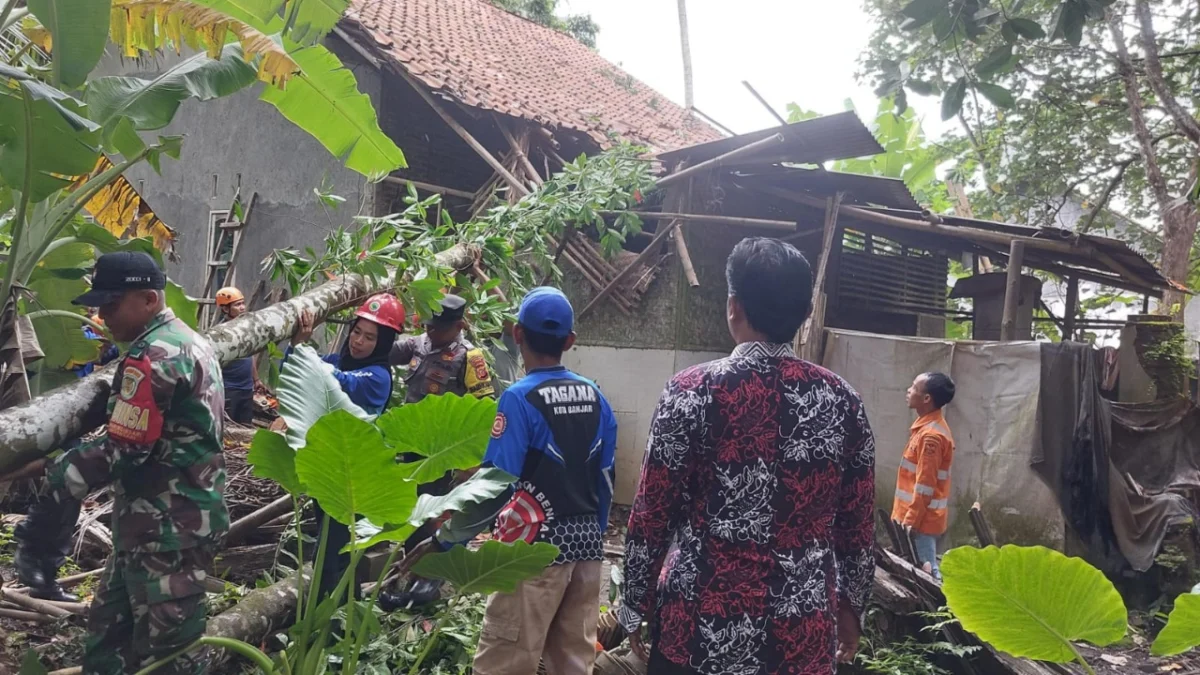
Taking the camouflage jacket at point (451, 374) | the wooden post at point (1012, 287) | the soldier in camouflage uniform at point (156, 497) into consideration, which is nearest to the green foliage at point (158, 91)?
the soldier in camouflage uniform at point (156, 497)

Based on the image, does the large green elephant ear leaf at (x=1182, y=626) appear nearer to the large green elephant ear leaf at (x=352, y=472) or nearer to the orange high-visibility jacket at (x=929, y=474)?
the large green elephant ear leaf at (x=352, y=472)

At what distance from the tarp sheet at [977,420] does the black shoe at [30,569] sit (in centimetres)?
613

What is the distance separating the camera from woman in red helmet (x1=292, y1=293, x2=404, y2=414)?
168 inches

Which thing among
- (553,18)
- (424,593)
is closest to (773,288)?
(424,593)

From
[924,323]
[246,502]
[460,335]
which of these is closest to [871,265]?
[924,323]

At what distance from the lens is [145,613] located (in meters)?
2.92

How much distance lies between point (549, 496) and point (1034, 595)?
1.69 meters

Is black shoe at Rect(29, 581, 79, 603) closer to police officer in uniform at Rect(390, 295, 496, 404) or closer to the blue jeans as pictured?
police officer in uniform at Rect(390, 295, 496, 404)

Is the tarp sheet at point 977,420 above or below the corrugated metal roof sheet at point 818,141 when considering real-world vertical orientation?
below

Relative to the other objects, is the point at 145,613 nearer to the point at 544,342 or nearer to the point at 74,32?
the point at 544,342

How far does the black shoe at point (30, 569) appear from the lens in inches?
164

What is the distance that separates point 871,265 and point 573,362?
3.39 metres

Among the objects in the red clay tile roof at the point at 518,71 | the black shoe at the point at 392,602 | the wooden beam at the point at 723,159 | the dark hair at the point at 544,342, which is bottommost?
the black shoe at the point at 392,602

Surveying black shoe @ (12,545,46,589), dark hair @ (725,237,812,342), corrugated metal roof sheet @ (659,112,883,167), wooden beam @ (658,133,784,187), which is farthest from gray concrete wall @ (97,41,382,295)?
dark hair @ (725,237,812,342)
